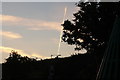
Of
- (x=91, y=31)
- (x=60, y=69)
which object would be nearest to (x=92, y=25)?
(x=91, y=31)

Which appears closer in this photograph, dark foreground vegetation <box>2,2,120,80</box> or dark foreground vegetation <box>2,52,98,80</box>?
dark foreground vegetation <box>2,2,120,80</box>

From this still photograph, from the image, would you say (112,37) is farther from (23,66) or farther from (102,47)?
(23,66)

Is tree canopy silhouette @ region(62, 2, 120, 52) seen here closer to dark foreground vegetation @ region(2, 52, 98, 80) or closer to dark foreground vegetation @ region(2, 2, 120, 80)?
dark foreground vegetation @ region(2, 2, 120, 80)

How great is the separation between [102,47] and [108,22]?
2.75 metres

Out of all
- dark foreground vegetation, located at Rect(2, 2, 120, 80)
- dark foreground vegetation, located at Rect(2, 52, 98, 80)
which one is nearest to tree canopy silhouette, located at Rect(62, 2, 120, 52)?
dark foreground vegetation, located at Rect(2, 2, 120, 80)

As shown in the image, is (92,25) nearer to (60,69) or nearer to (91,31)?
(91,31)

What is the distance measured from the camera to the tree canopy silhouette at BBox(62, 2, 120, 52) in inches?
1193

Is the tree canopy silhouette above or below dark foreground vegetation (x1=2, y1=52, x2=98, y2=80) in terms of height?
above

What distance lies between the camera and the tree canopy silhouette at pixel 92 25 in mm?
30312

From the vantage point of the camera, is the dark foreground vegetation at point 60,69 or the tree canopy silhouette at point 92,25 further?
the dark foreground vegetation at point 60,69

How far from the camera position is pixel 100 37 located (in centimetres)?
3078

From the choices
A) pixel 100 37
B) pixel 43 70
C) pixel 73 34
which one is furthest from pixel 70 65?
pixel 100 37

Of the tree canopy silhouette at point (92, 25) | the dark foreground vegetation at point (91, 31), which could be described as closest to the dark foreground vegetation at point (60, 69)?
the dark foreground vegetation at point (91, 31)

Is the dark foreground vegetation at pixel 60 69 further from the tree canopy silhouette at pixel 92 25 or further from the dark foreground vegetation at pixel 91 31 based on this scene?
the tree canopy silhouette at pixel 92 25
